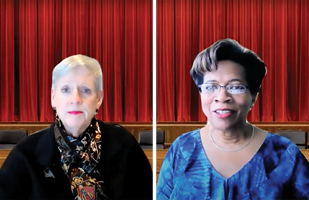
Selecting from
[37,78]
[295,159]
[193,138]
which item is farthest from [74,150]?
[295,159]

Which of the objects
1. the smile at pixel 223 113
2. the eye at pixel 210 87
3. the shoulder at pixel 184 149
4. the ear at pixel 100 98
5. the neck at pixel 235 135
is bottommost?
the shoulder at pixel 184 149

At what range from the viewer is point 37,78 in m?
2.65

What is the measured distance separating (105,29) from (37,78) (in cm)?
58

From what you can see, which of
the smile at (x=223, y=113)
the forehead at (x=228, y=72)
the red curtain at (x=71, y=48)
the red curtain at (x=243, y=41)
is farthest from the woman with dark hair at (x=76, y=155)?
the forehead at (x=228, y=72)

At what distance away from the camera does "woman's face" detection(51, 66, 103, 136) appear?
97.5 inches

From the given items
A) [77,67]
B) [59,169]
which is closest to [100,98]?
[77,67]

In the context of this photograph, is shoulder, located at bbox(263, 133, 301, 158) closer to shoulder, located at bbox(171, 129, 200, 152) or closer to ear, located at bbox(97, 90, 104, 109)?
shoulder, located at bbox(171, 129, 200, 152)

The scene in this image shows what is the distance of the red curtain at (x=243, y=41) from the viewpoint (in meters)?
2.65

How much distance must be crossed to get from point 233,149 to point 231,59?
56 cm

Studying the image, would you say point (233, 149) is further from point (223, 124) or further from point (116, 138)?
point (116, 138)

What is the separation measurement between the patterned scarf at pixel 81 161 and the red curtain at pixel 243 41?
569 mm

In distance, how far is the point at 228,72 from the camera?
8.16 ft

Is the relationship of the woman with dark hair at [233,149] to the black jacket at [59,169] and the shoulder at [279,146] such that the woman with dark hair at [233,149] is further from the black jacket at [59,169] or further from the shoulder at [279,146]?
the black jacket at [59,169]

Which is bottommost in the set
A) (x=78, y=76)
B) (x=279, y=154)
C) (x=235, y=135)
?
(x=279, y=154)
